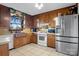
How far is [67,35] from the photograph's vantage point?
255cm

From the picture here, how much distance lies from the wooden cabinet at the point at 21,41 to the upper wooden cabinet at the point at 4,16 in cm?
64

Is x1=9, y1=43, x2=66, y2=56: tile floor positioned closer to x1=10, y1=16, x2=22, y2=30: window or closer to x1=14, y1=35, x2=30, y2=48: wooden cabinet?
x1=14, y1=35, x2=30, y2=48: wooden cabinet

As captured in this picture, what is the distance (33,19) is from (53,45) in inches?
45.4

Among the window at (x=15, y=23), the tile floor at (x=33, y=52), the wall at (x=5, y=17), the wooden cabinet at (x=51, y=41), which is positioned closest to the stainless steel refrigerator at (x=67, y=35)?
the wooden cabinet at (x=51, y=41)

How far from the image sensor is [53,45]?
2908 millimetres

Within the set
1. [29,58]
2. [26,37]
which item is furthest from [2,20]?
[29,58]

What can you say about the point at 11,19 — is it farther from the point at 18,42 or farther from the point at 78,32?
the point at 78,32

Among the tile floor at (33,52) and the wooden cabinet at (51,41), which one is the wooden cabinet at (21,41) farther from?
the wooden cabinet at (51,41)

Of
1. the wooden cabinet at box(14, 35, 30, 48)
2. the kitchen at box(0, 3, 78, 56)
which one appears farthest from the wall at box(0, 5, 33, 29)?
the wooden cabinet at box(14, 35, 30, 48)

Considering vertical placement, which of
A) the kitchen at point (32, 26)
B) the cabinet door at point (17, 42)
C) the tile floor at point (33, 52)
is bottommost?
the tile floor at point (33, 52)

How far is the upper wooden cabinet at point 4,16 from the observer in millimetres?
2487

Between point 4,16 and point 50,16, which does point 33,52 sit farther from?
point 4,16

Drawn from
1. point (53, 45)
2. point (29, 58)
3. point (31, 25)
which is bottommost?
point (53, 45)

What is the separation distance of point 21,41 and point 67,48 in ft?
4.86
